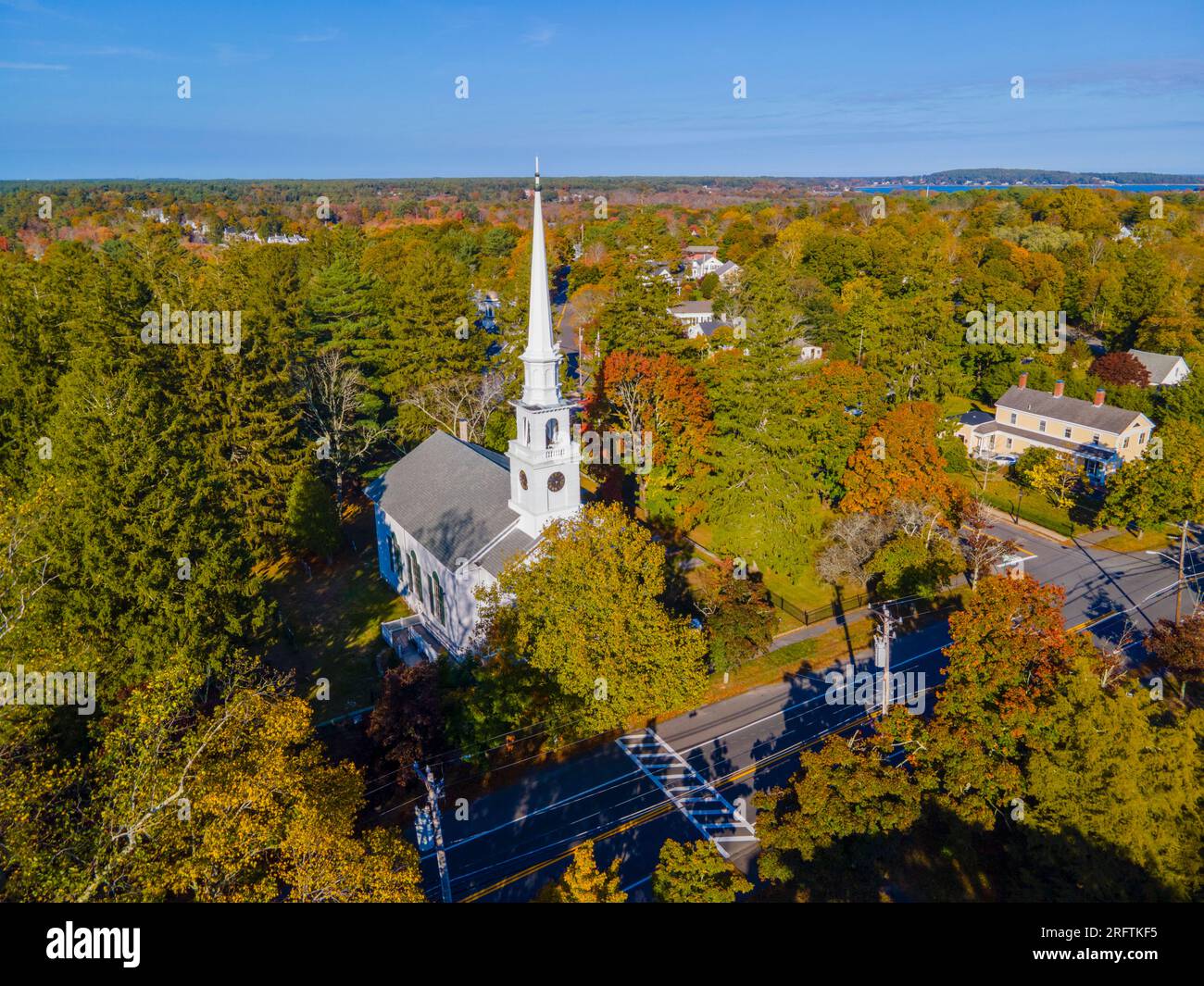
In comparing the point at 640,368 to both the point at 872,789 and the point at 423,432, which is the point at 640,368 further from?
the point at 872,789

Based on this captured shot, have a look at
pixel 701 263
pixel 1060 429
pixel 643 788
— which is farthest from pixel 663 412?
pixel 701 263

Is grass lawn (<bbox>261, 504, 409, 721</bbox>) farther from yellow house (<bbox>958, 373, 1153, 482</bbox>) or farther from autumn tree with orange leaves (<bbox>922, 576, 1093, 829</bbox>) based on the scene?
yellow house (<bbox>958, 373, 1153, 482</bbox>)

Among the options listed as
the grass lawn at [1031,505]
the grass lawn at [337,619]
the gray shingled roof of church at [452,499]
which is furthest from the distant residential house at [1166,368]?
the grass lawn at [337,619]

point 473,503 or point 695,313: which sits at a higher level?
point 695,313

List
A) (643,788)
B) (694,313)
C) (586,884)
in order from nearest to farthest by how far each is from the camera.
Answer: (586,884), (643,788), (694,313)

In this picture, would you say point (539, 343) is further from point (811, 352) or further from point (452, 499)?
point (811, 352)

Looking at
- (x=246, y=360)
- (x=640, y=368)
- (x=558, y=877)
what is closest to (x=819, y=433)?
(x=640, y=368)

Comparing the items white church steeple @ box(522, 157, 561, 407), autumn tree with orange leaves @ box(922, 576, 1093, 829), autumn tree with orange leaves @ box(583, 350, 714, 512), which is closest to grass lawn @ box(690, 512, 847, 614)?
autumn tree with orange leaves @ box(583, 350, 714, 512)
